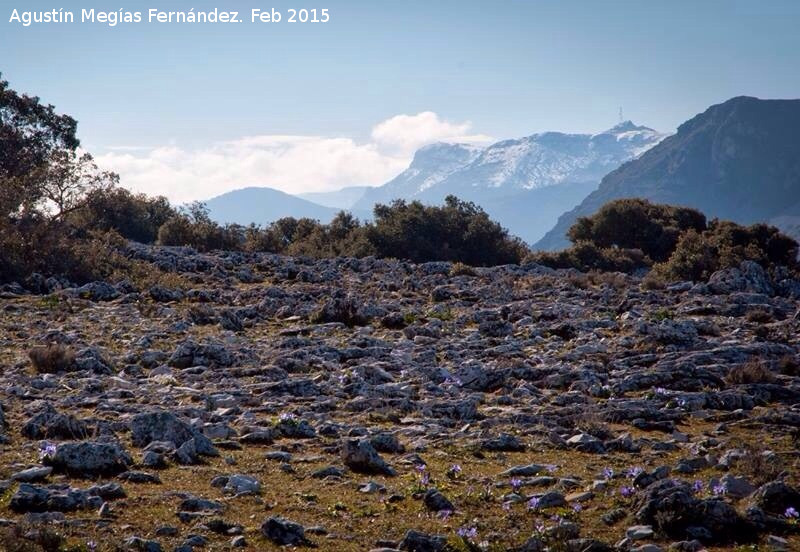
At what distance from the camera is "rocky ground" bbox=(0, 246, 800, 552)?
771cm

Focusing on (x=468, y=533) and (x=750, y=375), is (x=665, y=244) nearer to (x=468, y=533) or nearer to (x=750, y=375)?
(x=750, y=375)

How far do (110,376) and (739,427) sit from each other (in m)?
9.60

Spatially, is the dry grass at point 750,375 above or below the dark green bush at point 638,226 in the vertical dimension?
below

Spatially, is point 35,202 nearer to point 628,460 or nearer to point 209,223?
point 209,223

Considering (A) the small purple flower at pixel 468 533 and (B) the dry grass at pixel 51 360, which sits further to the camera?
(B) the dry grass at pixel 51 360

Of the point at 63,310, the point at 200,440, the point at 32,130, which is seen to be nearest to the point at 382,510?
the point at 200,440

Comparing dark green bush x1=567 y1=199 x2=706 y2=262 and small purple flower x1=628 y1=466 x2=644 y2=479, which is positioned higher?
dark green bush x1=567 y1=199 x2=706 y2=262

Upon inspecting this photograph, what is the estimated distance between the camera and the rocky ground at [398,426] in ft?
25.3

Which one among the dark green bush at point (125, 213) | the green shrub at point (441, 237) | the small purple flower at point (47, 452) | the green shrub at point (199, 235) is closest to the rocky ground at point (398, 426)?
the small purple flower at point (47, 452)

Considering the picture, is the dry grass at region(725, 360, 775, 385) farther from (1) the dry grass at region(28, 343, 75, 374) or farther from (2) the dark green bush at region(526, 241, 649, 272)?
(2) the dark green bush at region(526, 241, 649, 272)

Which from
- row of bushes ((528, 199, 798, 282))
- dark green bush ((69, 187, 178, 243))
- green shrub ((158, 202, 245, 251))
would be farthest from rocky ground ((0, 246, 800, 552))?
green shrub ((158, 202, 245, 251))

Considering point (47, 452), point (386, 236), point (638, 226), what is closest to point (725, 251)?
point (638, 226)

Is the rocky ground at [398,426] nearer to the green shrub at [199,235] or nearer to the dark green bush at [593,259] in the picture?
the dark green bush at [593,259]

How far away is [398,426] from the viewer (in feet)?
39.2
